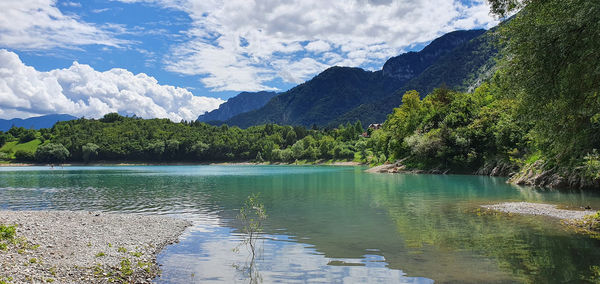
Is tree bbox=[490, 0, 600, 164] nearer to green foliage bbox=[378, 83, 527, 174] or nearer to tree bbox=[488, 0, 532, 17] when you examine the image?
tree bbox=[488, 0, 532, 17]

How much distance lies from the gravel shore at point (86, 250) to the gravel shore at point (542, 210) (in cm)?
2575

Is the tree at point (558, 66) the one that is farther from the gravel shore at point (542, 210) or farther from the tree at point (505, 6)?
the gravel shore at point (542, 210)

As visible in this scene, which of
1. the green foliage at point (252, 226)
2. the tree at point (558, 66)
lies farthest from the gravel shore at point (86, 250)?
the tree at point (558, 66)

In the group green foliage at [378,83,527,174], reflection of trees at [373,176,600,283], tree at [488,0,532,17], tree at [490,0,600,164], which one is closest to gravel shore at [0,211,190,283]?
reflection of trees at [373,176,600,283]

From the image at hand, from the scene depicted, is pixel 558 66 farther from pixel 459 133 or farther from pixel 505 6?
pixel 459 133

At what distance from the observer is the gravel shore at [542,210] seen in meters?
27.1

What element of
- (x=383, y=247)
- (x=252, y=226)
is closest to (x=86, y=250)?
(x=252, y=226)

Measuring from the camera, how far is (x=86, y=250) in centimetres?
1753

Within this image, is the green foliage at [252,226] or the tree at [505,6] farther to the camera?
the tree at [505,6]

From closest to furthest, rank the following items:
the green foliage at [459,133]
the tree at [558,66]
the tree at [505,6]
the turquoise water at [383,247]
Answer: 1. the turquoise water at [383,247]
2. the tree at [558,66]
3. the tree at [505,6]
4. the green foliage at [459,133]

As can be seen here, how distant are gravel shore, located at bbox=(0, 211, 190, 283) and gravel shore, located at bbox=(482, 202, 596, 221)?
84.5 ft

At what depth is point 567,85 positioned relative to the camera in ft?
54.4

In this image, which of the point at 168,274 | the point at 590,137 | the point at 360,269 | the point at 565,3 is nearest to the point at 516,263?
the point at 360,269

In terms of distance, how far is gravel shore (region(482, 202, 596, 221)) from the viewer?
27125mm
